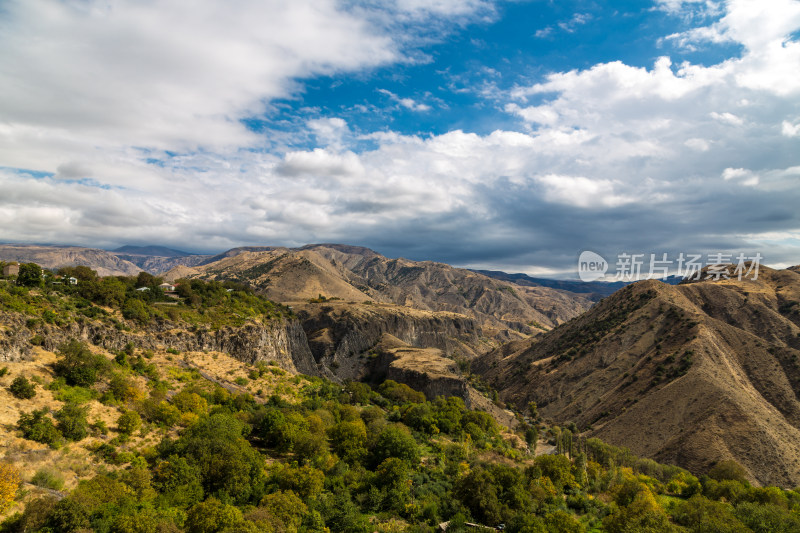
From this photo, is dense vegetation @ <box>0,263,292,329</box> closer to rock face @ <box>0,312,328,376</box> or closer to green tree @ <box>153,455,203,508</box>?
rock face @ <box>0,312,328,376</box>

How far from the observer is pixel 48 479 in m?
25.7

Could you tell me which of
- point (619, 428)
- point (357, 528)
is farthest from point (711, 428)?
point (357, 528)

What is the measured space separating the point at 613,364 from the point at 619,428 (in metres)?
27.5

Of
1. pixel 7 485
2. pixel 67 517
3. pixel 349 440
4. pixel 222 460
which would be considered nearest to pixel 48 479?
pixel 7 485

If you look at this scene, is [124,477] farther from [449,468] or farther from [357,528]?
[449,468]

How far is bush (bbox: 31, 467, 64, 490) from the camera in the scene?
25250 mm

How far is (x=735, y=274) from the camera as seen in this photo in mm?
134875

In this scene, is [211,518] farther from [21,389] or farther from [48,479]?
[21,389]

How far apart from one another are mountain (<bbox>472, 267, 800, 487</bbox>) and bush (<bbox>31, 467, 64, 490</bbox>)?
3311 inches

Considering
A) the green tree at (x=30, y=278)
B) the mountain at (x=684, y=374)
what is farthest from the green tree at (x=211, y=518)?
the mountain at (x=684, y=374)

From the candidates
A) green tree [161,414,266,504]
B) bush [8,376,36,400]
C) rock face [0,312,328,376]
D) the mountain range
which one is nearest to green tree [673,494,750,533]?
the mountain range

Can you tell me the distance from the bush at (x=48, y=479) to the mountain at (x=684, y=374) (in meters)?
84.1

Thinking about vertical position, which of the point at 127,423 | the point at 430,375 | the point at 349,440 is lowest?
the point at 430,375

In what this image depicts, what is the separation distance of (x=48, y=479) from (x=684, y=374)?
103m
